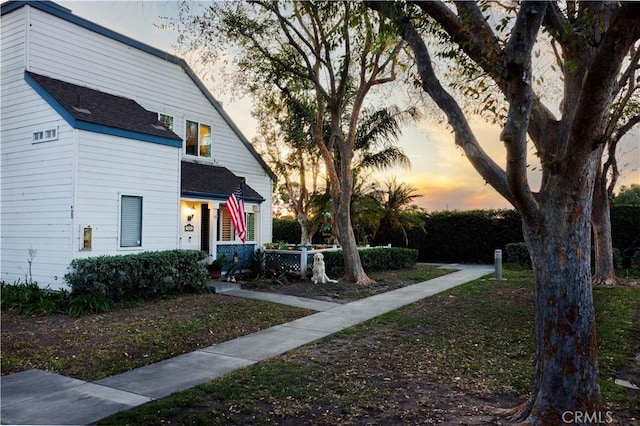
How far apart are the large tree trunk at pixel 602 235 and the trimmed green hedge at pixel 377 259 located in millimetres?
7528

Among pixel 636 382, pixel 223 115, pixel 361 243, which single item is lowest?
pixel 636 382

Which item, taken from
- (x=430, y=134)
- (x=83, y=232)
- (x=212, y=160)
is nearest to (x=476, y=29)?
(x=83, y=232)

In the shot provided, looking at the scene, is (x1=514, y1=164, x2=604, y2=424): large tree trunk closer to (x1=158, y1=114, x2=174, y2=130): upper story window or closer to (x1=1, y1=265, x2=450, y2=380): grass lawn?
(x1=1, y1=265, x2=450, y2=380): grass lawn

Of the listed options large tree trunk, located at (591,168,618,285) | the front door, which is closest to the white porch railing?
the front door

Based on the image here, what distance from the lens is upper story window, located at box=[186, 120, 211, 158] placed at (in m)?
16.5

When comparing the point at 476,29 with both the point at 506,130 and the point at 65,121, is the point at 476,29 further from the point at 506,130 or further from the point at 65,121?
the point at 65,121

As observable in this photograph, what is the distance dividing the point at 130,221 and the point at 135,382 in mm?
6922

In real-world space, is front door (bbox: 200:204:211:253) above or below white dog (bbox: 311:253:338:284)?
above

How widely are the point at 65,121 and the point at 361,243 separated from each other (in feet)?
46.3

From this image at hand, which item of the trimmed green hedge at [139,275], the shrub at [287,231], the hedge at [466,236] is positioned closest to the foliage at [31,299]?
the trimmed green hedge at [139,275]

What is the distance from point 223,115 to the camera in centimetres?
1777

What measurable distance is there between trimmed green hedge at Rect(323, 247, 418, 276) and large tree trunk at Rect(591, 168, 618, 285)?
7.53m

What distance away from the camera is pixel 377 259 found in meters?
18.8

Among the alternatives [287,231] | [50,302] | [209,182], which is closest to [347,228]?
[209,182]
